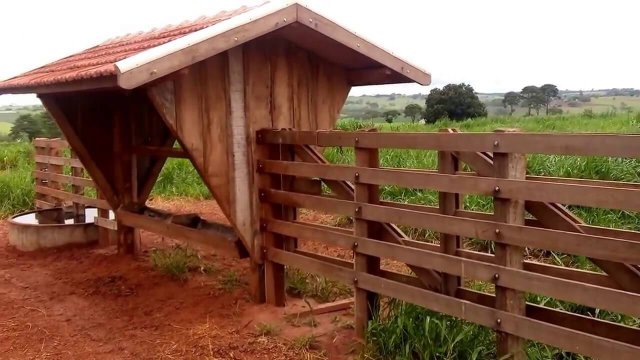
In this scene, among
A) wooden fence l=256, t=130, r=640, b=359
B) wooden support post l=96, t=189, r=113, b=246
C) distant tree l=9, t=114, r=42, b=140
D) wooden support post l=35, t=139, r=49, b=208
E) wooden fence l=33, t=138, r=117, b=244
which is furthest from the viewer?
distant tree l=9, t=114, r=42, b=140

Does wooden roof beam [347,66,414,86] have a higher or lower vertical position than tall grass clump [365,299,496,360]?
higher

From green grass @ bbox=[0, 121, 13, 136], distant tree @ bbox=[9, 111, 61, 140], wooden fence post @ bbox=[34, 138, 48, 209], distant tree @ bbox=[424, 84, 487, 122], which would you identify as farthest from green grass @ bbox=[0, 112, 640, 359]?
green grass @ bbox=[0, 121, 13, 136]

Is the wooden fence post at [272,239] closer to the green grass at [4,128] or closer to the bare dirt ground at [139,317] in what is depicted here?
the bare dirt ground at [139,317]

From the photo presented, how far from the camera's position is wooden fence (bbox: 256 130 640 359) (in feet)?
11.2

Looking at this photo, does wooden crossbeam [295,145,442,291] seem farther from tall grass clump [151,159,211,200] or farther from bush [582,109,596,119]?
bush [582,109,596,119]

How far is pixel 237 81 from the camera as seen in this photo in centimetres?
568

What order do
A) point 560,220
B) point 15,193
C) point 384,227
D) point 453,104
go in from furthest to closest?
point 453,104, point 15,193, point 384,227, point 560,220

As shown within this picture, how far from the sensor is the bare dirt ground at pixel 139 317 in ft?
16.6

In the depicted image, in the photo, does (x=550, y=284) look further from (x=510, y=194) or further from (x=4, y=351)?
(x=4, y=351)

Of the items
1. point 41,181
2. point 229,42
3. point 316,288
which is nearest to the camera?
point 229,42

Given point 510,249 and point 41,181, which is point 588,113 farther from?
point 510,249

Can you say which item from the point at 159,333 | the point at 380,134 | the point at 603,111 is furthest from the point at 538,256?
the point at 603,111

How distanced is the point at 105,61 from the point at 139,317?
2198 millimetres

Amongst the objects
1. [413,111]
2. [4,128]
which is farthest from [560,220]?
[4,128]
